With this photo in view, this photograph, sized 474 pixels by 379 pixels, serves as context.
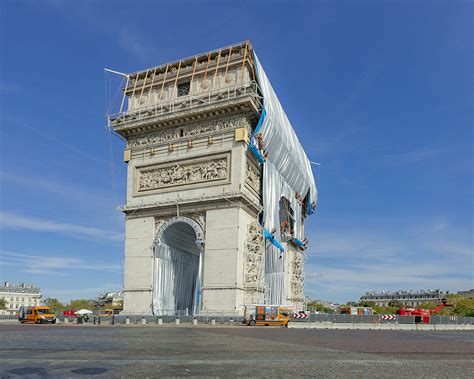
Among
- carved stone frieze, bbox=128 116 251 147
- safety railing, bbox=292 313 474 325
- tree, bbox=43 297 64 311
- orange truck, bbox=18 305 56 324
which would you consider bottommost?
tree, bbox=43 297 64 311

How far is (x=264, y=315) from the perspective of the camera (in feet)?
111

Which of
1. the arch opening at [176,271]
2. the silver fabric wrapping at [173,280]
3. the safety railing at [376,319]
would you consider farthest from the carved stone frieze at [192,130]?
the safety railing at [376,319]

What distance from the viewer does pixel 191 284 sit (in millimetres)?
42844

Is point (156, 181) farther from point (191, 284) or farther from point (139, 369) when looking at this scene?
point (139, 369)

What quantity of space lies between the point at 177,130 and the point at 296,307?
24.6 metres

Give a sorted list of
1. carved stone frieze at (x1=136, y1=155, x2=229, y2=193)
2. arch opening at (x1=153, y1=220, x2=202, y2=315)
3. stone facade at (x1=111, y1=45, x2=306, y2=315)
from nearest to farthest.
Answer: stone facade at (x1=111, y1=45, x2=306, y2=315), carved stone frieze at (x1=136, y1=155, x2=229, y2=193), arch opening at (x1=153, y1=220, x2=202, y2=315)

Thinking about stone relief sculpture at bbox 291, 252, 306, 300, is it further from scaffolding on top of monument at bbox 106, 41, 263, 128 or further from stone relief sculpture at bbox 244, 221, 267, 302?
scaffolding on top of monument at bbox 106, 41, 263, 128

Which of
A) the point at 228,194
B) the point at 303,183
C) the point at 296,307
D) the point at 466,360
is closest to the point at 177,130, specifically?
the point at 228,194

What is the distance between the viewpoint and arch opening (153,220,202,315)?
124 feet

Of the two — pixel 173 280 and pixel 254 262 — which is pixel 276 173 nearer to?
pixel 254 262

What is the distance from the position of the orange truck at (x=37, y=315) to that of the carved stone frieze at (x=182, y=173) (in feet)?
41.0

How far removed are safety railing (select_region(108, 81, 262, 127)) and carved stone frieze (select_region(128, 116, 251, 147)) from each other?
1540 millimetres

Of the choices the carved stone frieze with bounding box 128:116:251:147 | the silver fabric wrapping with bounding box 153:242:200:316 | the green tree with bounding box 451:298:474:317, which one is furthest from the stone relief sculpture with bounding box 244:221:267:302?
the green tree with bounding box 451:298:474:317

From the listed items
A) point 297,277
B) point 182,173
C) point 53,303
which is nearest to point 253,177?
point 182,173
